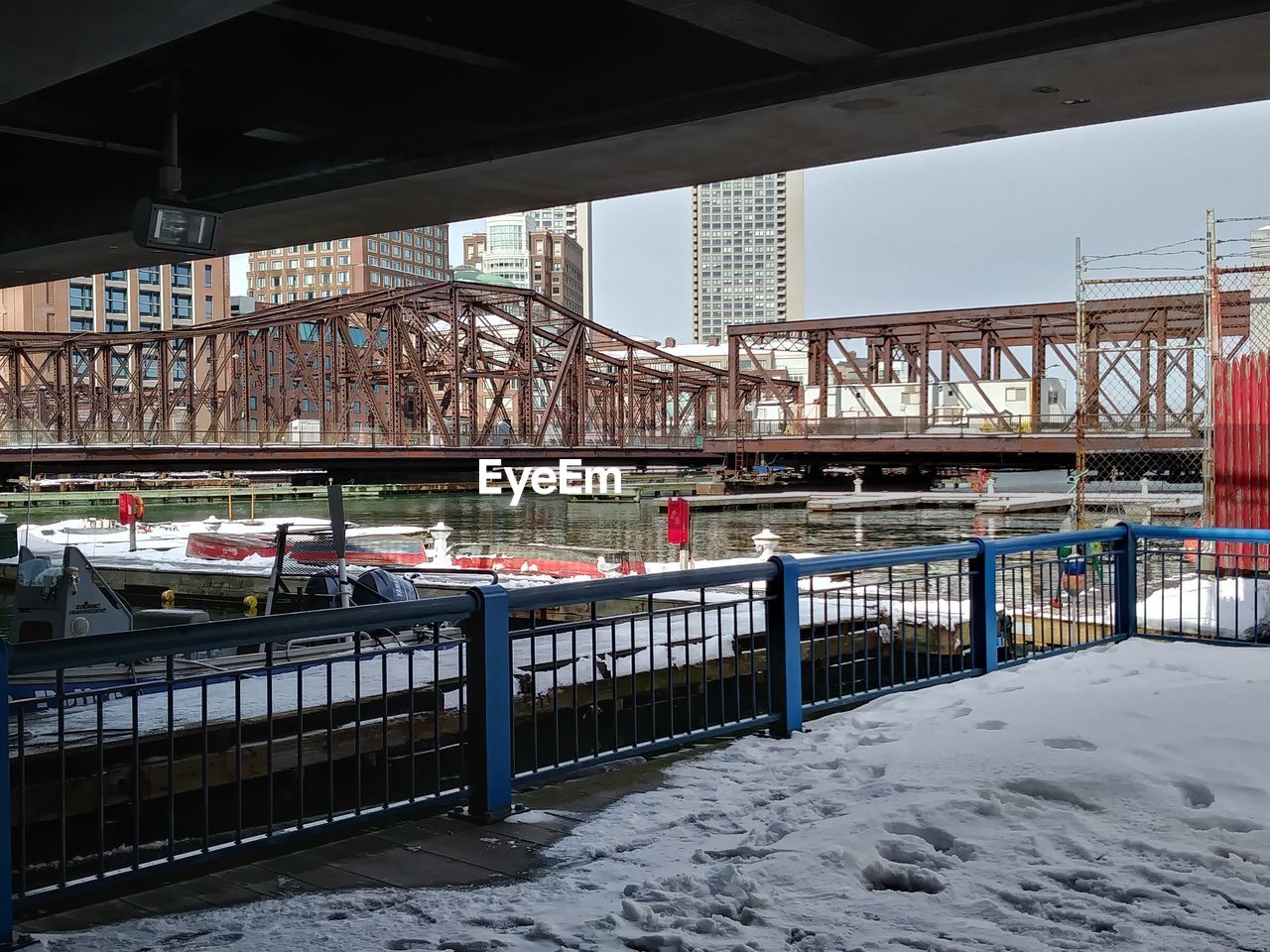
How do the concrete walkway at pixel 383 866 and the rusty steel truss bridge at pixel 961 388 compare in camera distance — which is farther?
the rusty steel truss bridge at pixel 961 388

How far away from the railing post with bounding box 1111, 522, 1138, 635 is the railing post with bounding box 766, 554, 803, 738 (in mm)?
5165

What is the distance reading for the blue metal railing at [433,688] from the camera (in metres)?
5.62

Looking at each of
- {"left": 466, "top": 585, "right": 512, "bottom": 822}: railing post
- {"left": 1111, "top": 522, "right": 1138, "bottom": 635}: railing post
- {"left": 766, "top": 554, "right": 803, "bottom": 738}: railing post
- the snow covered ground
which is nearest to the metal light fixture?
{"left": 466, "top": 585, "right": 512, "bottom": 822}: railing post

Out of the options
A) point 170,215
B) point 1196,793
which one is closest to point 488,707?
point 1196,793

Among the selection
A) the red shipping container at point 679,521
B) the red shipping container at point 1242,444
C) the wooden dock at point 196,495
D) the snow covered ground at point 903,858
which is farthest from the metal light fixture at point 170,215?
the wooden dock at point 196,495

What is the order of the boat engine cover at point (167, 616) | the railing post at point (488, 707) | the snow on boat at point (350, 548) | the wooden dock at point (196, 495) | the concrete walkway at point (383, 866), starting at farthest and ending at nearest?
the wooden dock at point (196, 495) < the snow on boat at point (350, 548) < the boat engine cover at point (167, 616) < the railing post at point (488, 707) < the concrete walkway at point (383, 866)

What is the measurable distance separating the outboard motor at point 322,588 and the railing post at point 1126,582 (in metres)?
9.24

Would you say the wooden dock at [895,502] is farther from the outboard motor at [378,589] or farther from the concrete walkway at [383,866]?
the concrete walkway at [383,866]

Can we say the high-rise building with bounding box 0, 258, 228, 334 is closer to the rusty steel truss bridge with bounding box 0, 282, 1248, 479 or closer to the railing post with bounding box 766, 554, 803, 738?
the rusty steel truss bridge with bounding box 0, 282, 1248, 479

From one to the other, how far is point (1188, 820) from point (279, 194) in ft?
27.1

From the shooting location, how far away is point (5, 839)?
462 centimetres

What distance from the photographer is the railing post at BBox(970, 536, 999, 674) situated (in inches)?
400

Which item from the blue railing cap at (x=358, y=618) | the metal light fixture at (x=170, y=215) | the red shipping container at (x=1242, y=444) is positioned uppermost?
the metal light fixture at (x=170, y=215)

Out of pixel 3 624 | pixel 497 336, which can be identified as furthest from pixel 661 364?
pixel 3 624
